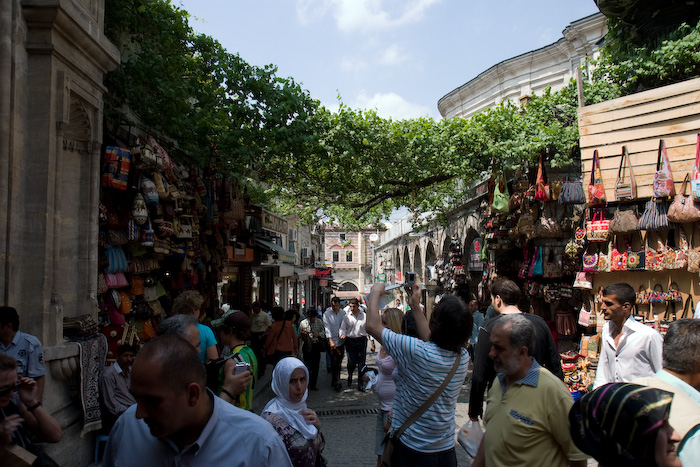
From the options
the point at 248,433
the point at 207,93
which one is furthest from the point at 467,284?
the point at 248,433

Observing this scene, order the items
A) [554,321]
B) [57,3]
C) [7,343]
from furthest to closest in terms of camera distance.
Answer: [554,321] → [57,3] → [7,343]

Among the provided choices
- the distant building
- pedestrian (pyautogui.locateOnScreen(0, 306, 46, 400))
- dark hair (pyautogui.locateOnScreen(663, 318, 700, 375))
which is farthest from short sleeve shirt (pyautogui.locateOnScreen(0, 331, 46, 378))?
the distant building

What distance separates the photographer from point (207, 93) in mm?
8703

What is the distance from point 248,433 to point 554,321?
1022 centimetres

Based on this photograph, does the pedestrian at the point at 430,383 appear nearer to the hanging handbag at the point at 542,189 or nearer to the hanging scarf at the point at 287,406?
the hanging scarf at the point at 287,406

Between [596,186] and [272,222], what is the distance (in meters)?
6.61

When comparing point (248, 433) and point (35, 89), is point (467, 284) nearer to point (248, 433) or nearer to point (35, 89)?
point (35, 89)

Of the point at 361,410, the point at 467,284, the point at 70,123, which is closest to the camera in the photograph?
the point at 70,123

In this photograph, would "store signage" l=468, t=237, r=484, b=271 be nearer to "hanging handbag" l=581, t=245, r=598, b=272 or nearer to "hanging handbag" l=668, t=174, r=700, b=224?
"hanging handbag" l=581, t=245, r=598, b=272

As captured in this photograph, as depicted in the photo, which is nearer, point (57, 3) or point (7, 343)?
point (7, 343)

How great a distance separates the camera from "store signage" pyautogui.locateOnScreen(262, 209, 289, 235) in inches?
459

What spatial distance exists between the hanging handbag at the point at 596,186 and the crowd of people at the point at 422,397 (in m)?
4.93

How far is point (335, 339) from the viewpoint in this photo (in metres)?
11.0

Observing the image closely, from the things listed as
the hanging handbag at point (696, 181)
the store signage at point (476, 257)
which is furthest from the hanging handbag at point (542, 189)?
the store signage at point (476, 257)
